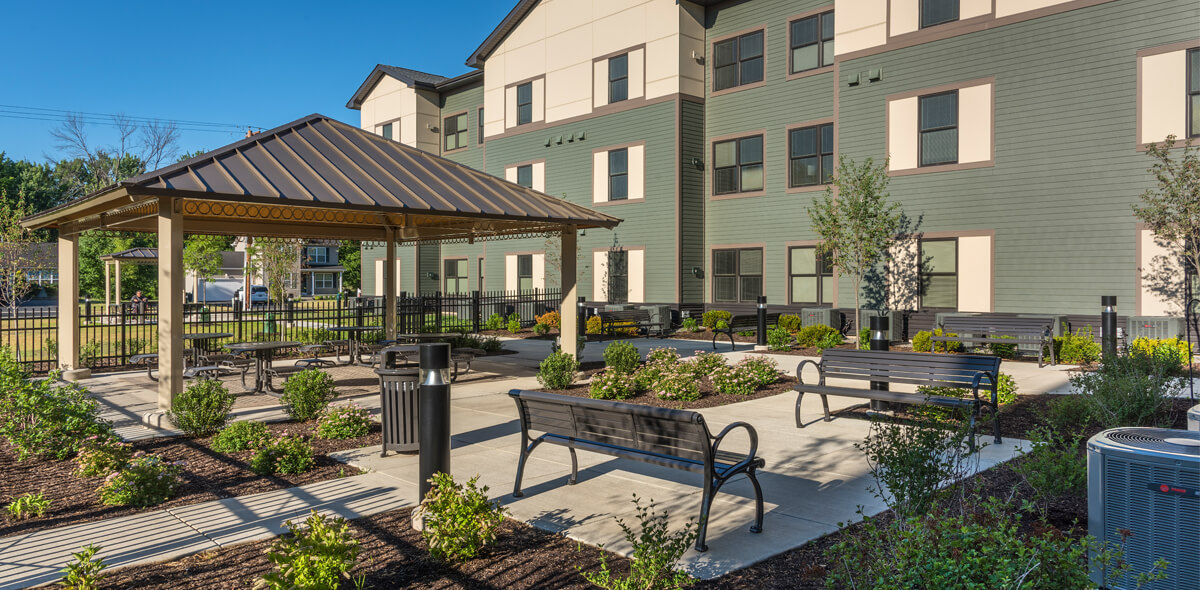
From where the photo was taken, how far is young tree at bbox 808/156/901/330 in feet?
67.5

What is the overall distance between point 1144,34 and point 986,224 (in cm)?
549

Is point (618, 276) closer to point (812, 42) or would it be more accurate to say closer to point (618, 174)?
point (618, 174)

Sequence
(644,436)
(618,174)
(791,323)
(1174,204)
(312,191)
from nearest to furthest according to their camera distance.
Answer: (644,436) < (312,191) < (1174,204) < (791,323) < (618,174)

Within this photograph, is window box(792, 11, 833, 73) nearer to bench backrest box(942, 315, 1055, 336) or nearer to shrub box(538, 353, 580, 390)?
bench backrest box(942, 315, 1055, 336)

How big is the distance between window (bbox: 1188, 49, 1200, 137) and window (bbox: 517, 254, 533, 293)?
22.7 metres

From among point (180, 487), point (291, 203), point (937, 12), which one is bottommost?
point (180, 487)

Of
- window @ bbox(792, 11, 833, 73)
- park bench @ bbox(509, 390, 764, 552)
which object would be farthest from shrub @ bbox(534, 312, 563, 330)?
park bench @ bbox(509, 390, 764, 552)

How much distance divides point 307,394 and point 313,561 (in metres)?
6.42

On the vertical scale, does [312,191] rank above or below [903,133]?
below

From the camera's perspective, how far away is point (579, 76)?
98.5 ft

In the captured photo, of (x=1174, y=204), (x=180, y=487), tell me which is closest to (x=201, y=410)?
(x=180, y=487)

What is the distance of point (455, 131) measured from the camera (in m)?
38.0

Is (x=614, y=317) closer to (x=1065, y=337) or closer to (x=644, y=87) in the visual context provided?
(x=644, y=87)

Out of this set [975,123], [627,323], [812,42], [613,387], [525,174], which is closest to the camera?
[613,387]
